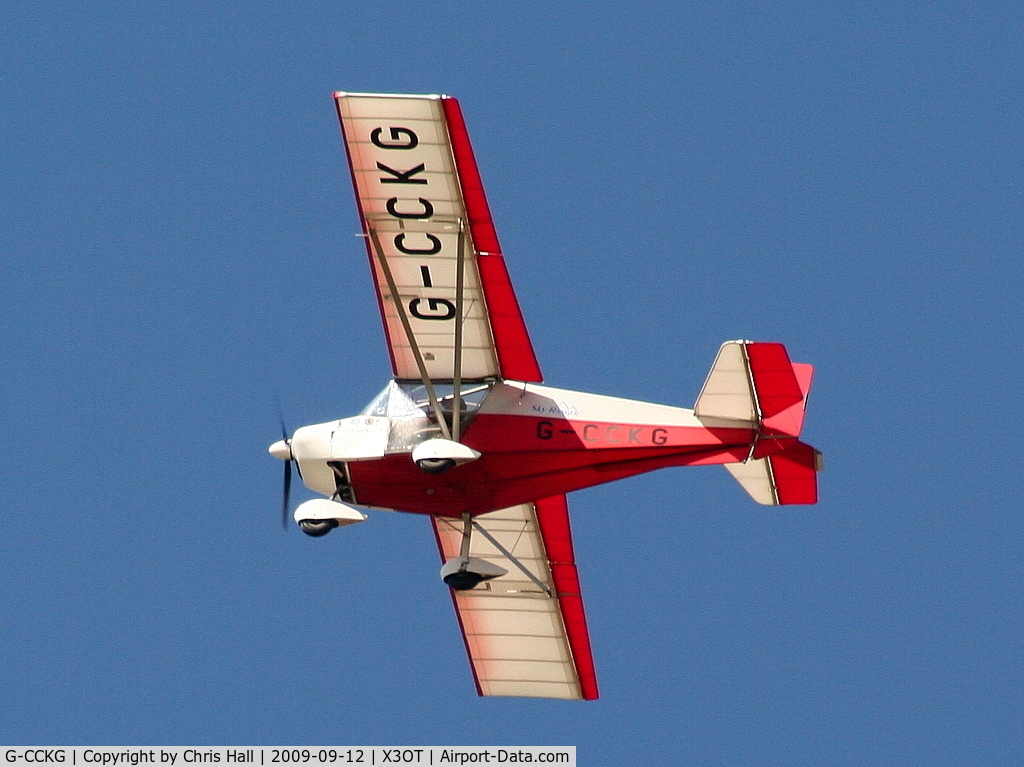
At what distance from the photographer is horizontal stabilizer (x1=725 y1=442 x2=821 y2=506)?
2814 cm

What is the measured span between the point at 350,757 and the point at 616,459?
4806 mm

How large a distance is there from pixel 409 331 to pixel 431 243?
1.10 meters

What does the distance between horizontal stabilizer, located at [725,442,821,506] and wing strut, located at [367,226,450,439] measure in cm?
359

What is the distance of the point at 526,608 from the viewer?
104 ft

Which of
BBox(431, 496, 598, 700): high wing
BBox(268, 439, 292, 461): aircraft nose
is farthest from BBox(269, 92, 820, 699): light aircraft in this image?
BBox(431, 496, 598, 700): high wing

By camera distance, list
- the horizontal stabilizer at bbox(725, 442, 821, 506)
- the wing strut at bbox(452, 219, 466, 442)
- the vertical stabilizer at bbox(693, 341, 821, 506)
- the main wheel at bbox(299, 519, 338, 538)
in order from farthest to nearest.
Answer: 1. the horizontal stabilizer at bbox(725, 442, 821, 506)
2. the main wheel at bbox(299, 519, 338, 538)
3. the vertical stabilizer at bbox(693, 341, 821, 506)
4. the wing strut at bbox(452, 219, 466, 442)

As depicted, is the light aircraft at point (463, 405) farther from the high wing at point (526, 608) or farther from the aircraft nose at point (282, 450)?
the high wing at point (526, 608)

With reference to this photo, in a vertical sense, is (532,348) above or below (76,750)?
above

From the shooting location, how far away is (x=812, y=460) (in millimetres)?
28094

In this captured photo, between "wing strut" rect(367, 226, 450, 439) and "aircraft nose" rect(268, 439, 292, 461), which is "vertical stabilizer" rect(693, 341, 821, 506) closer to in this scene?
"wing strut" rect(367, 226, 450, 439)

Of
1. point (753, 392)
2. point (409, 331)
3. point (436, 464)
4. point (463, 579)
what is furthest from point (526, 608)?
point (753, 392)

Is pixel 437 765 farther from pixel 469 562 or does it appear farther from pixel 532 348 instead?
pixel 532 348

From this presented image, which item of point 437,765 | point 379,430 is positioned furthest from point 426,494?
point 437,765

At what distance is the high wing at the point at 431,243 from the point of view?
84.3ft
